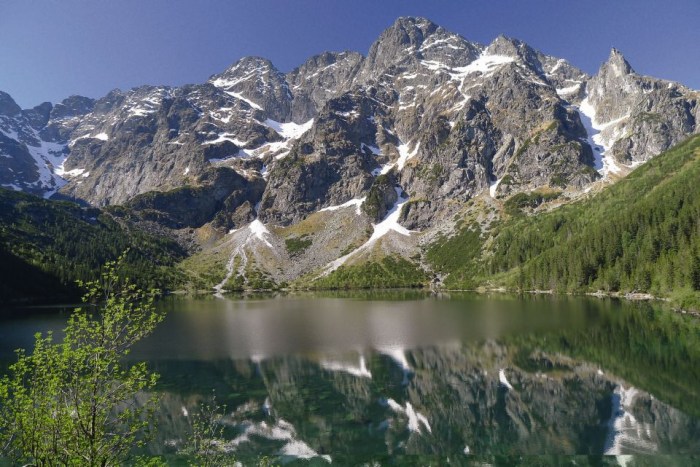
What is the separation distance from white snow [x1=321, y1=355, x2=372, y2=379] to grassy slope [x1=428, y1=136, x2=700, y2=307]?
71.0 meters

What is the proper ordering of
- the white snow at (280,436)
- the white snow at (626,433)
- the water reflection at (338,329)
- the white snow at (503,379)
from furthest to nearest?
the water reflection at (338,329)
the white snow at (503,379)
the white snow at (280,436)
the white snow at (626,433)

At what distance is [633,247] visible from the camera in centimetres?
13238

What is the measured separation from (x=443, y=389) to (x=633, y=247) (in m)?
123

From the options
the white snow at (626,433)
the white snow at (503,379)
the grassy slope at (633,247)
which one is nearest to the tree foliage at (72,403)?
the white snow at (626,433)

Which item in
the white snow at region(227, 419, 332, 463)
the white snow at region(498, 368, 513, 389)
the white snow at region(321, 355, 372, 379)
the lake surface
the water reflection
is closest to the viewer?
the lake surface

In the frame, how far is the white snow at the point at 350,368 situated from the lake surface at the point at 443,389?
235 mm

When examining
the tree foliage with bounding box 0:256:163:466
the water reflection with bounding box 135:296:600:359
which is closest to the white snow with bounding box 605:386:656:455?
the tree foliage with bounding box 0:256:163:466

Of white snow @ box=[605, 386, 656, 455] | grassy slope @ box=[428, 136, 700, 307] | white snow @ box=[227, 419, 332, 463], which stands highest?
grassy slope @ box=[428, 136, 700, 307]

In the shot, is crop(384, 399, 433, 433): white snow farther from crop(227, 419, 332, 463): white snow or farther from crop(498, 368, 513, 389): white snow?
crop(498, 368, 513, 389): white snow

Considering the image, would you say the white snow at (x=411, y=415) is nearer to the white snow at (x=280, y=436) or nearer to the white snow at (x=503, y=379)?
the white snow at (x=280, y=436)

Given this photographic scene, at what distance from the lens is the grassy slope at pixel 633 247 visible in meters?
106

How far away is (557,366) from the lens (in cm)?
4556

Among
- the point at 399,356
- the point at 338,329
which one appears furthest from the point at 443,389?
the point at 338,329

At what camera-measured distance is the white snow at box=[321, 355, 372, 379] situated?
44.9 m
